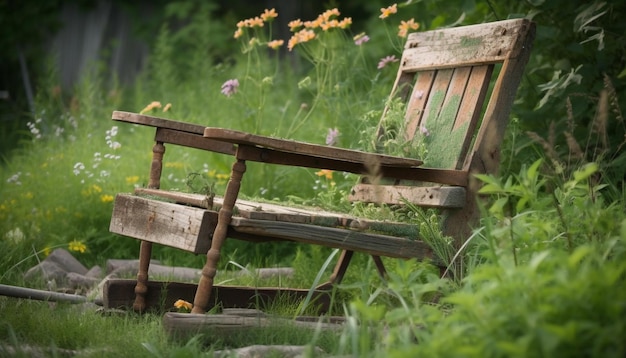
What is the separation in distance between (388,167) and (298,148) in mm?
662

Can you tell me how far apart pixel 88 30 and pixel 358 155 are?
8.81 meters

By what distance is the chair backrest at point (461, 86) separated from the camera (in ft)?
11.1

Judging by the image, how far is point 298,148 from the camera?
9.63 feet

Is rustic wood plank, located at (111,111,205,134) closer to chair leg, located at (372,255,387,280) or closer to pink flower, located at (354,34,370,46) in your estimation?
chair leg, located at (372,255,387,280)

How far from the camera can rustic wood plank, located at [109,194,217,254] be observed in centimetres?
299

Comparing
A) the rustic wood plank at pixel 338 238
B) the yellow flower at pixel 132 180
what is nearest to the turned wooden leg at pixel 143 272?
the rustic wood plank at pixel 338 238

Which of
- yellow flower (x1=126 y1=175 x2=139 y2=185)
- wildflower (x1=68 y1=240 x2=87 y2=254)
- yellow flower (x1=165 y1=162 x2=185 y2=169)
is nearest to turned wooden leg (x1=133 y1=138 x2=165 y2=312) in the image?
wildflower (x1=68 y1=240 x2=87 y2=254)

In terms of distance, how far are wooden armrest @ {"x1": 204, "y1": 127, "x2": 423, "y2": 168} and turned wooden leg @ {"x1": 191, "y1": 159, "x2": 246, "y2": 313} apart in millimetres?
101

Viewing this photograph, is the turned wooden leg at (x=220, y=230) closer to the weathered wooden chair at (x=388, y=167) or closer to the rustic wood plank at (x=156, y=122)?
the weathered wooden chair at (x=388, y=167)

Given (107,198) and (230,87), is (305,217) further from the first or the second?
(107,198)

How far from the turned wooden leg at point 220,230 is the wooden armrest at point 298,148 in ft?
0.33

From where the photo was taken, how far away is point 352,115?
493 cm

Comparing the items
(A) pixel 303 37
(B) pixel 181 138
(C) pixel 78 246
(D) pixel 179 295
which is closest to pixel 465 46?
(A) pixel 303 37

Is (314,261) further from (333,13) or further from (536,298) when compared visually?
(536,298)
